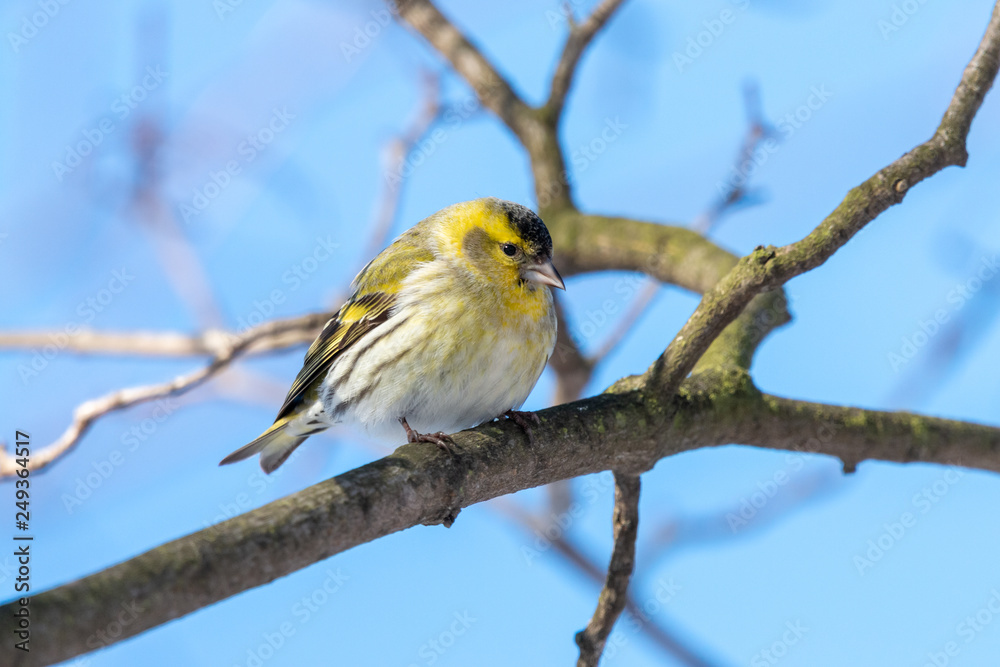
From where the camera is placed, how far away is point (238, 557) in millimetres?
1772

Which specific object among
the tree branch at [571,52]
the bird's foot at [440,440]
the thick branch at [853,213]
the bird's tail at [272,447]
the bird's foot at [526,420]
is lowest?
the bird's foot at [440,440]

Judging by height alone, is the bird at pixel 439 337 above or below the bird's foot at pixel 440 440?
above

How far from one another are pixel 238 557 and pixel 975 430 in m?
3.02

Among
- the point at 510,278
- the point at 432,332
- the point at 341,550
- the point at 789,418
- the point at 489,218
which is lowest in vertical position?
the point at 341,550

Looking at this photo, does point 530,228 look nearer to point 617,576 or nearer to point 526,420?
point 526,420

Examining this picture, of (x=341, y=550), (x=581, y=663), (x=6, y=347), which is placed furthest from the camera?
(x=6, y=347)

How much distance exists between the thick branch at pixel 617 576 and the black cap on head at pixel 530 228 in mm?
981

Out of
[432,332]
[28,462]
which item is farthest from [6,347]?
[432,332]

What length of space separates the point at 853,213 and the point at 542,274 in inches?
47.6

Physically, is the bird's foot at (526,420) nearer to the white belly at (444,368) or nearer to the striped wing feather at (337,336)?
the white belly at (444,368)

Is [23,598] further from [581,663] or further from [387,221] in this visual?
[387,221]

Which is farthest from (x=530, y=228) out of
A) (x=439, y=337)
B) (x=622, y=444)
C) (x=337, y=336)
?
(x=622, y=444)

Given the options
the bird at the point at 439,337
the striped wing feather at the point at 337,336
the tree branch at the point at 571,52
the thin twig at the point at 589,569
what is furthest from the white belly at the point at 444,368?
the tree branch at the point at 571,52

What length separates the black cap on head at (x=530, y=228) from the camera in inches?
137
